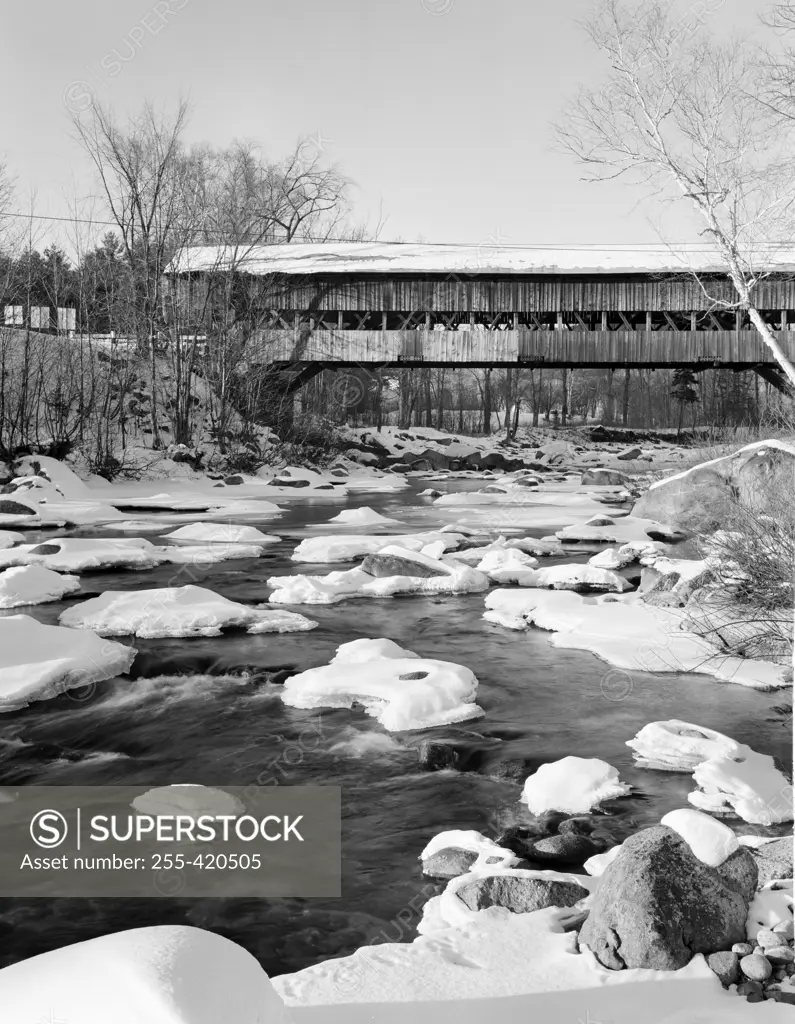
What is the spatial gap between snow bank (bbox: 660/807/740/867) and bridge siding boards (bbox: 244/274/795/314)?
23698 mm

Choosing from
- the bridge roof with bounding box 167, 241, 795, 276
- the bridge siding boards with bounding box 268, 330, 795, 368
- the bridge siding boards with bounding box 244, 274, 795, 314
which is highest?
the bridge roof with bounding box 167, 241, 795, 276

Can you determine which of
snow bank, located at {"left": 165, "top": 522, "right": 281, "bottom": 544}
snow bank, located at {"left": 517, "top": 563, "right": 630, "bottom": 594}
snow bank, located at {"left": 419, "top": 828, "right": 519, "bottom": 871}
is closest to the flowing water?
snow bank, located at {"left": 419, "top": 828, "right": 519, "bottom": 871}

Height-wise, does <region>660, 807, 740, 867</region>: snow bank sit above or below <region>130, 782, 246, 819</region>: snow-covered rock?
above

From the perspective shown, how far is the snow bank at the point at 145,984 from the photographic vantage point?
73.1 inches

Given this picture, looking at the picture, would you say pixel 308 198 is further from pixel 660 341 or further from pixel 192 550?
pixel 192 550

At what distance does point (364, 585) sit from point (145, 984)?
7.89m

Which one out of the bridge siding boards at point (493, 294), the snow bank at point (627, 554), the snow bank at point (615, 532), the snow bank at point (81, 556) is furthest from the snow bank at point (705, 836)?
the bridge siding boards at point (493, 294)

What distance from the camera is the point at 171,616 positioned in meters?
7.84

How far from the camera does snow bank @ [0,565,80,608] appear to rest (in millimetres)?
8719

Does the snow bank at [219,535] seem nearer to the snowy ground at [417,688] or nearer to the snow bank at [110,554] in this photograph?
Result: the snowy ground at [417,688]

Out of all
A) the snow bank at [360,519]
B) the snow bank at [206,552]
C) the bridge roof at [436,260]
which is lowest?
the snow bank at [206,552]

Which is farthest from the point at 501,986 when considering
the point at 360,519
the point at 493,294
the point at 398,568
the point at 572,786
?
the point at 493,294

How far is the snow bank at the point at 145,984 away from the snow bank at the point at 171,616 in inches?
224

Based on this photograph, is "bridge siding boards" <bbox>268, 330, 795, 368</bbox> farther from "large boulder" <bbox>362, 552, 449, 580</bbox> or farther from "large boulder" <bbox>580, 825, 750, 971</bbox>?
"large boulder" <bbox>580, 825, 750, 971</bbox>
